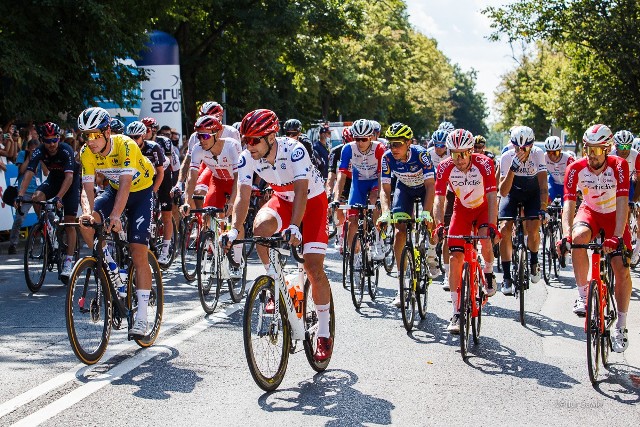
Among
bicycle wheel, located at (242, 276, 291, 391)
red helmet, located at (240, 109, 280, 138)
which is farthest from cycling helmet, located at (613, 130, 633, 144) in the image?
bicycle wheel, located at (242, 276, 291, 391)

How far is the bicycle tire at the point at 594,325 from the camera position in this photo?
7.32 meters

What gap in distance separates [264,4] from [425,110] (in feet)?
203

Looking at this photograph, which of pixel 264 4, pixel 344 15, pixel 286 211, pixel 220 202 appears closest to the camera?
pixel 286 211

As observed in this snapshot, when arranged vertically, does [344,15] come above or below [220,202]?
above

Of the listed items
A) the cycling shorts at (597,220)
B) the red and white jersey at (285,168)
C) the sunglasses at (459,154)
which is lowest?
the cycling shorts at (597,220)

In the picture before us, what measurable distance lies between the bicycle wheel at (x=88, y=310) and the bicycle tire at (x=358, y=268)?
3.75 meters

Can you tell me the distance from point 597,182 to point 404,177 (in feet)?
9.71

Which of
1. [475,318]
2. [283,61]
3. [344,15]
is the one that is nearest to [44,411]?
[475,318]

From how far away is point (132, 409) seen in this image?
20.7 ft

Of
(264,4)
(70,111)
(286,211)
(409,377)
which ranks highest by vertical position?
(264,4)

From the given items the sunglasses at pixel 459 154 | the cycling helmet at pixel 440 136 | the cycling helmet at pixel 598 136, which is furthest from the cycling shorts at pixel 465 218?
the cycling helmet at pixel 440 136

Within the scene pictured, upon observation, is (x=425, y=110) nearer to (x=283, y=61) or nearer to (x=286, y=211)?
(x=283, y=61)

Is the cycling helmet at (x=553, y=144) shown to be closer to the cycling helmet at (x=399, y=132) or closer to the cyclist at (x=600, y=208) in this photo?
the cycling helmet at (x=399, y=132)

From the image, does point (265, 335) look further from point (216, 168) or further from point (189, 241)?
point (189, 241)
